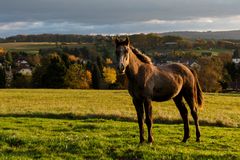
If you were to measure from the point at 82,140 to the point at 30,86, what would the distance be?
82359mm

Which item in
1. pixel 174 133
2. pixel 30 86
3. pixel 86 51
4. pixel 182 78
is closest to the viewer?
pixel 182 78

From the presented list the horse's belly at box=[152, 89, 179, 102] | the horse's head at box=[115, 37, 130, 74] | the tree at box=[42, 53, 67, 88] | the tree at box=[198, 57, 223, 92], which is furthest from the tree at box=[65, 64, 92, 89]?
the horse's head at box=[115, 37, 130, 74]

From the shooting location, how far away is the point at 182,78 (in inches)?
541

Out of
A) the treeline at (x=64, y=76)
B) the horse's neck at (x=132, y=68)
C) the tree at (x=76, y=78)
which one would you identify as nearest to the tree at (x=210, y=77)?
the treeline at (x=64, y=76)

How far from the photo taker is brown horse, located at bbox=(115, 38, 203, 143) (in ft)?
38.9

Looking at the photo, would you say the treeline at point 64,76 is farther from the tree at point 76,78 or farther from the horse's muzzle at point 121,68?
the horse's muzzle at point 121,68

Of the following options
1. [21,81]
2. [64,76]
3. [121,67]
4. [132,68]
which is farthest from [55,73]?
[121,67]

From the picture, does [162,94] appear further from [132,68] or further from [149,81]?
[132,68]

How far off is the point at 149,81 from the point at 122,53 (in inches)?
56.5

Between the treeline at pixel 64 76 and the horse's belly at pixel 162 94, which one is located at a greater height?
the horse's belly at pixel 162 94

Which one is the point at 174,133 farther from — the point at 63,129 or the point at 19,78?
the point at 19,78

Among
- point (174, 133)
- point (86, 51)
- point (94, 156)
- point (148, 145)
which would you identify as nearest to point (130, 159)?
point (94, 156)

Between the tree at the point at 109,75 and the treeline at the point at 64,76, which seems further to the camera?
the tree at the point at 109,75

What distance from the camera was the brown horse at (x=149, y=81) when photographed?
11870 mm
